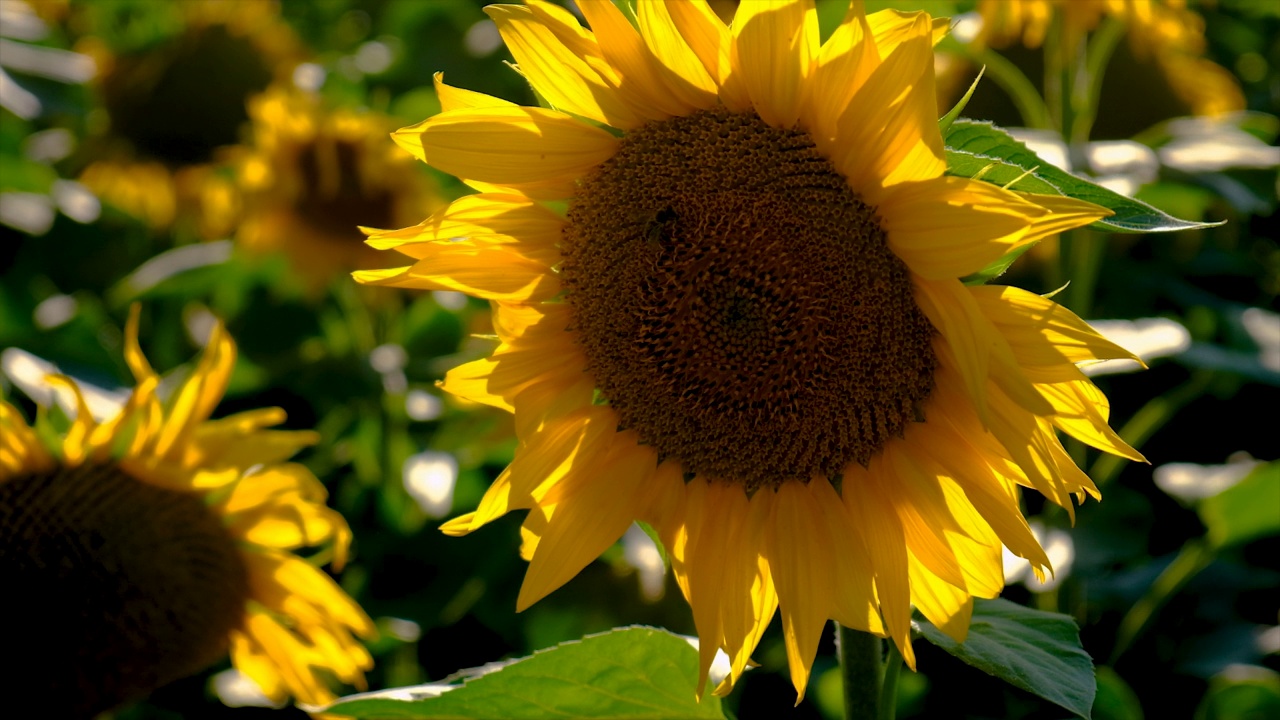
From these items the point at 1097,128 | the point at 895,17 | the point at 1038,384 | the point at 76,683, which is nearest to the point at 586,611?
the point at 76,683

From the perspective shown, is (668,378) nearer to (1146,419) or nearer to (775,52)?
(775,52)

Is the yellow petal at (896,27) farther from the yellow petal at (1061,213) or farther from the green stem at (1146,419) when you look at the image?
the green stem at (1146,419)

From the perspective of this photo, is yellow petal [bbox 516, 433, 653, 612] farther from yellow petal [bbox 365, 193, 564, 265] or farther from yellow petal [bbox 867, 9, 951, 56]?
yellow petal [bbox 867, 9, 951, 56]

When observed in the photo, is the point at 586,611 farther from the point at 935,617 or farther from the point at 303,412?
the point at 935,617

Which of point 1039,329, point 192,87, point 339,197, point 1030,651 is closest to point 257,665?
point 1030,651

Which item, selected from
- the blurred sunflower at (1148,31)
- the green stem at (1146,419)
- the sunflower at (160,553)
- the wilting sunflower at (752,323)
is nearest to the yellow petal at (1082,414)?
the wilting sunflower at (752,323)

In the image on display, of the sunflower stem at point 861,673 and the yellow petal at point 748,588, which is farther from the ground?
the yellow petal at point 748,588
